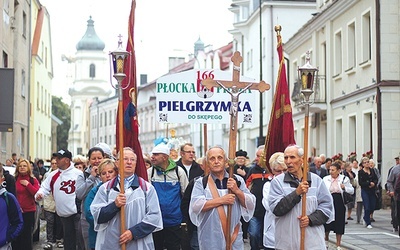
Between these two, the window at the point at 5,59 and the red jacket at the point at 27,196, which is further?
the window at the point at 5,59

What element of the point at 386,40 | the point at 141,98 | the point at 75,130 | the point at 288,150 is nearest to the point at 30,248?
the point at 288,150

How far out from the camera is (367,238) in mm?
18125

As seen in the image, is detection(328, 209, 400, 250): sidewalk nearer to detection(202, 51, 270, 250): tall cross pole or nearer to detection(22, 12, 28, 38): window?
detection(202, 51, 270, 250): tall cross pole

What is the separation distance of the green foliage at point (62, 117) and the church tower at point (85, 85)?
1059 mm

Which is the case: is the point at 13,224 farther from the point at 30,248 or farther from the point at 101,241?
the point at 30,248

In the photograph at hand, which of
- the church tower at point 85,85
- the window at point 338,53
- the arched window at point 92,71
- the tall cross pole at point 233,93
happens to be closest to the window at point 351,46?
the window at point 338,53

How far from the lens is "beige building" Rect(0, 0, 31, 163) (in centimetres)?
2835

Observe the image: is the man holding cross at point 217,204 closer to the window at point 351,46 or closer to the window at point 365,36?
the window at point 365,36

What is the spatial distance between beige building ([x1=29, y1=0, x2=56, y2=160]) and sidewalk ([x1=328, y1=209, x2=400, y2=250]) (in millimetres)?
21934

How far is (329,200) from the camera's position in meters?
8.53

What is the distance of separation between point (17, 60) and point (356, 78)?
12.1m

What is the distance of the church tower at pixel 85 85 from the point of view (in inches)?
5354

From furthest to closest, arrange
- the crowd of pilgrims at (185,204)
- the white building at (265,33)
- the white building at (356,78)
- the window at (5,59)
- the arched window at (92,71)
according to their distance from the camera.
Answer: the arched window at (92,71) → the white building at (265,33) → the window at (5,59) → the white building at (356,78) → the crowd of pilgrims at (185,204)

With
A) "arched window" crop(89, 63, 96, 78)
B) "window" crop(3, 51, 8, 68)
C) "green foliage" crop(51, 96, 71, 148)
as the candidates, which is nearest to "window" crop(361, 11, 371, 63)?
"window" crop(3, 51, 8, 68)
